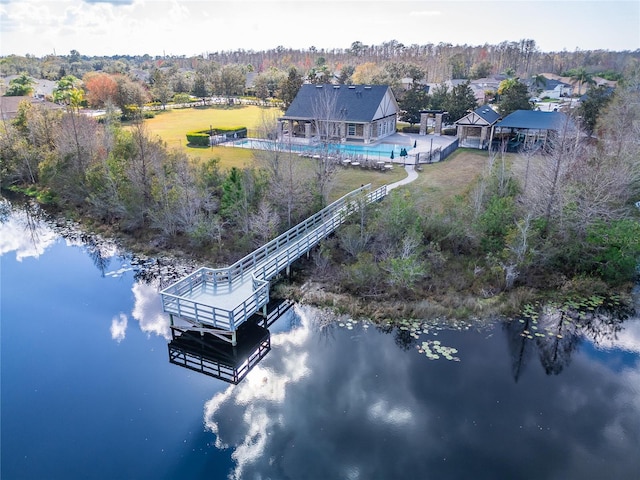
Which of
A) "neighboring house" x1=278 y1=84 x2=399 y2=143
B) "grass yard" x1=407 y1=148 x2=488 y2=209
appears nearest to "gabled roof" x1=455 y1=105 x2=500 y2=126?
"grass yard" x1=407 y1=148 x2=488 y2=209

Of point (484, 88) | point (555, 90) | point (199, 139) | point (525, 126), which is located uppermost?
point (484, 88)

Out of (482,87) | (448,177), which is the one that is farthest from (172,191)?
(482,87)

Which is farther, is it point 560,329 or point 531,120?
point 531,120

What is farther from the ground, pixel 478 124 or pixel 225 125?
pixel 478 124

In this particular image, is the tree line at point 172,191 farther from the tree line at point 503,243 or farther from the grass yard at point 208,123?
the grass yard at point 208,123

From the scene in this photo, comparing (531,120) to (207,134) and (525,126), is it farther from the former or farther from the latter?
(207,134)

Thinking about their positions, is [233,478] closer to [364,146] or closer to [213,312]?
[213,312]

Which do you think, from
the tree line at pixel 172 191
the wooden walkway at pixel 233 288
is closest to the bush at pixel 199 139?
the tree line at pixel 172 191
